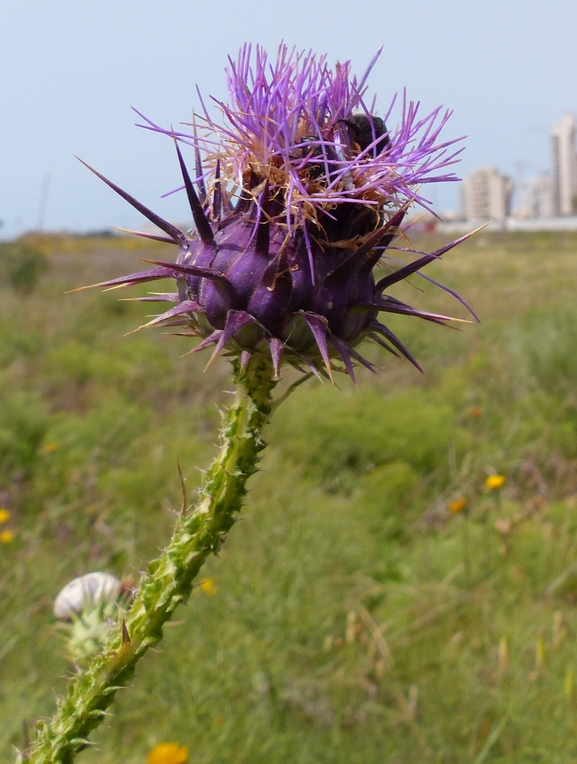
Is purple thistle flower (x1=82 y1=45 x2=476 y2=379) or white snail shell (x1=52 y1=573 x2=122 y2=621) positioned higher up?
purple thistle flower (x1=82 y1=45 x2=476 y2=379)

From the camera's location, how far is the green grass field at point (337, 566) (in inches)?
129

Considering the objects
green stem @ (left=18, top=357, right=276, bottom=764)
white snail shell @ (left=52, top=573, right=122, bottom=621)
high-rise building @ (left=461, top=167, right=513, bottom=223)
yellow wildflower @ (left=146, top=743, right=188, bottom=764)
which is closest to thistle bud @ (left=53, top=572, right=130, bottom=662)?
white snail shell @ (left=52, top=573, right=122, bottom=621)

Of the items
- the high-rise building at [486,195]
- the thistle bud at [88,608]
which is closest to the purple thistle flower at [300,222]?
the thistle bud at [88,608]

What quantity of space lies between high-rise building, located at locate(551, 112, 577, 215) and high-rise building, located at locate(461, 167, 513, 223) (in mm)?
6889

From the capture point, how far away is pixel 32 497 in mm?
5754

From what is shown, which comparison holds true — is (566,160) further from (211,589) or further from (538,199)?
(211,589)

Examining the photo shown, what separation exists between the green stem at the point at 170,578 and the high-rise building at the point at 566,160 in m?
82.6

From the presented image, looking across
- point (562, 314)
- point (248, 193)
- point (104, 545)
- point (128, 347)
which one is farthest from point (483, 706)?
point (128, 347)

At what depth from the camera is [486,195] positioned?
9106 cm

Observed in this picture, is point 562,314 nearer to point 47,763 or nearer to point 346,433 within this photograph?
point 346,433

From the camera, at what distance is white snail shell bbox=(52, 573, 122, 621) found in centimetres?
204

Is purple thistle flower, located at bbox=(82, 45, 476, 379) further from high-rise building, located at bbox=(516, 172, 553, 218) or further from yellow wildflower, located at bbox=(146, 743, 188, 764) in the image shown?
high-rise building, located at bbox=(516, 172, 553, 218)

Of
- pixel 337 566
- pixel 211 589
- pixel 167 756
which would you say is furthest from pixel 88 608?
pixel 337 566

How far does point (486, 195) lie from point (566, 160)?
15.6 m
